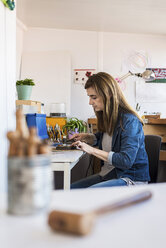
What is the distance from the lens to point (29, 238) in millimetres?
447

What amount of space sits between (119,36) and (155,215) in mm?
3875

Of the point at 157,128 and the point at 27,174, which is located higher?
the point at 27,174

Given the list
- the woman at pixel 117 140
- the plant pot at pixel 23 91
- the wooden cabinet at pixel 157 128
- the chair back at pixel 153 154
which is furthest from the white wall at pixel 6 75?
the wooden cabinet at pixel 157 128

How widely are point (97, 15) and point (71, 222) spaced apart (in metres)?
3.41


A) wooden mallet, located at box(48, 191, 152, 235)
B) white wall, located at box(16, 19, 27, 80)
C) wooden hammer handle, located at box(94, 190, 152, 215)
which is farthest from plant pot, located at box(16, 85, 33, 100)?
wooden mallet, located at box(48, 191, 152, 235)

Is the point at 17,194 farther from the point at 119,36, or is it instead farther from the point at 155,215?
the point at 119,36

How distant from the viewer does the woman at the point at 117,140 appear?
1.50 metres

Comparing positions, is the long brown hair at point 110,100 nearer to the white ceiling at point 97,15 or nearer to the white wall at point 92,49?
the white ceiling at point 97,15

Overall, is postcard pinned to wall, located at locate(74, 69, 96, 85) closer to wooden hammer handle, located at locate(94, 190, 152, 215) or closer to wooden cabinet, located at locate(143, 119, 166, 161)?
wooden cabinet, located at locate(143, 119, 166, 161)

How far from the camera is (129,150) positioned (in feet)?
4.89

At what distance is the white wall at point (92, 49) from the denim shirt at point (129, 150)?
2.43m

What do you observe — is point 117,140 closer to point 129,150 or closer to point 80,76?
point 129,150

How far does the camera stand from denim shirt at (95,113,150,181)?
58.5 inches

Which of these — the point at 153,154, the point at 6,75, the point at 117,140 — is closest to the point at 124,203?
the point at 6,75
